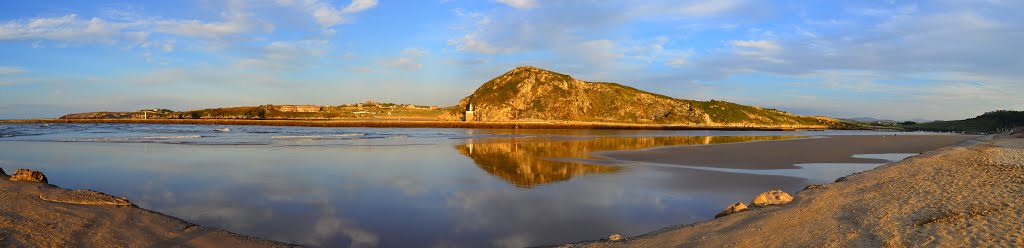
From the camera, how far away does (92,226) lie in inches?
349

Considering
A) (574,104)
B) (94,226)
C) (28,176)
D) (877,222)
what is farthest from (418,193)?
(574,104)

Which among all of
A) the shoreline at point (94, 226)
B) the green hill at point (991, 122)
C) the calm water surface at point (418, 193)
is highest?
the green hill at point (991, 122)

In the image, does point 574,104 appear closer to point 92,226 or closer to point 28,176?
point 28,176

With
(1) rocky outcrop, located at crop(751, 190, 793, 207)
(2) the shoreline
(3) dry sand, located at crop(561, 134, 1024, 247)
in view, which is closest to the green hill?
(3) dry sand, located at crop(561, 134, 1024, 247)

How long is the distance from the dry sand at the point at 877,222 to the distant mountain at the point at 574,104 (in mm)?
126285

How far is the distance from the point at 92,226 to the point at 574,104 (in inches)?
5540

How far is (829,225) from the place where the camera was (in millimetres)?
9344

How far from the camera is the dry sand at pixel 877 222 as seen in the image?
309 inches

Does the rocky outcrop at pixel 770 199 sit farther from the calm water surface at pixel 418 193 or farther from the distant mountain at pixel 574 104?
the distant mountain at pixel 574 104

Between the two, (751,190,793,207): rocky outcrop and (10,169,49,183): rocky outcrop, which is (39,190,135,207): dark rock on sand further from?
(751,190,793,207): rocky outcrop

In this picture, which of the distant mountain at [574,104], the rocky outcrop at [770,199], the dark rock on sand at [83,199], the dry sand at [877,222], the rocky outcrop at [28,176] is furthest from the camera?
the distant mountain at [574,104]

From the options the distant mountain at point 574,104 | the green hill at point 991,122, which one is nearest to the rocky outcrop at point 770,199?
the distant mountain at point 574,104

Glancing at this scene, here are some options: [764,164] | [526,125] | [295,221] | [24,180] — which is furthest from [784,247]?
[526,125]

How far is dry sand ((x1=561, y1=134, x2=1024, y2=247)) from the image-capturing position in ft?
25.7
